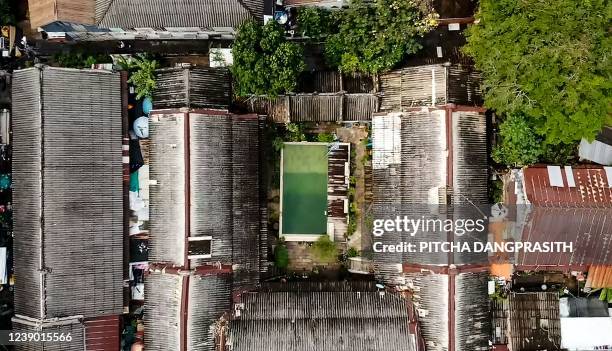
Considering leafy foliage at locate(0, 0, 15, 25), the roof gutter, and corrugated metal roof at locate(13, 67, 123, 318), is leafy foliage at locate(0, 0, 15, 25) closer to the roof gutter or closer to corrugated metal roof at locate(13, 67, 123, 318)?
corrugated metal roof at locate(13, 67, 123, 318)

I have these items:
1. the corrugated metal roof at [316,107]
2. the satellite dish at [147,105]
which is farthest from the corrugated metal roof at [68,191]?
the corrugated metal roof at [316,107]

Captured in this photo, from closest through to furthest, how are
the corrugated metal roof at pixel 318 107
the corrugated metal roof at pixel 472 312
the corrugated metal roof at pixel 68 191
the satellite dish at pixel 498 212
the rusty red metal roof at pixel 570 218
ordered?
the corrugated metal roof at pixel 472 312 < the rusty red metal roof at pixel 570 218 < the corrugated metal roof at pixel 68 191 < the satellite dish at pixel 498 212 < the corrugated metal roof at pixel 318 107

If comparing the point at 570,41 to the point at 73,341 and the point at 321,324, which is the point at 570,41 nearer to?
the point at 321,324

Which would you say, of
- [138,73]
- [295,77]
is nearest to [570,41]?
[295,77]

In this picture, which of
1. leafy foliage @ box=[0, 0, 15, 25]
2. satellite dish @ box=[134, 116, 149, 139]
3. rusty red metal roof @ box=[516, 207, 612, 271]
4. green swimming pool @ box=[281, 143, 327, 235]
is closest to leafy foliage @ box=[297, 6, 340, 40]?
green swimming pool @ box=[281, 143, 327, 235]

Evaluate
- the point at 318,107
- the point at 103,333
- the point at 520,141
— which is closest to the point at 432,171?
the point at 520,141

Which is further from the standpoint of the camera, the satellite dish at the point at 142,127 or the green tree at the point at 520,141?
the satellite dish at the point at 142,127

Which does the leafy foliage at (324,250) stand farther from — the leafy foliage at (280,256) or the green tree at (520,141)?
the green tree at (520,141)
